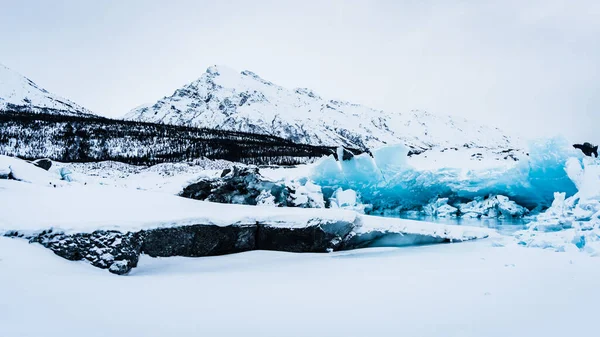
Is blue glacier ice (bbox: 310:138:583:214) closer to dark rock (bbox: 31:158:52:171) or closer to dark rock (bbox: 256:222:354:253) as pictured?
dark rock (bbox: 256:222:354:253)

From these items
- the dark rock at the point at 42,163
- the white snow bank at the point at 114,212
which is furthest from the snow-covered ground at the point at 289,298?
the dark rock at the point at 42,163

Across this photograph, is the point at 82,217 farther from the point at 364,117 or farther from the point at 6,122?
the point at 364,117

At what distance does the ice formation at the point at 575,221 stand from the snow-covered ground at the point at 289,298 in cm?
186

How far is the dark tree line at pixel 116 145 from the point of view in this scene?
42156 millimetres

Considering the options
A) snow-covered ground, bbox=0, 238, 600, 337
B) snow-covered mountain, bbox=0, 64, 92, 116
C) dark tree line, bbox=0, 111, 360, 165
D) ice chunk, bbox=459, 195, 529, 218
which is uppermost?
snow-covered mountain, bbox=0, 64, 92, 116

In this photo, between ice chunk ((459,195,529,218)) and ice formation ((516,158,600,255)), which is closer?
ice formation ((516,158,600,255))

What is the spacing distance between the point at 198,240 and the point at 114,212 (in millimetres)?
1092

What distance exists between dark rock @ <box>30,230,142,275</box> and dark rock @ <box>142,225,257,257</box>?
38cm

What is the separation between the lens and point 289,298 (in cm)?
293

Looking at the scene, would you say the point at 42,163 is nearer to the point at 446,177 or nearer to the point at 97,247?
the point at 97,247

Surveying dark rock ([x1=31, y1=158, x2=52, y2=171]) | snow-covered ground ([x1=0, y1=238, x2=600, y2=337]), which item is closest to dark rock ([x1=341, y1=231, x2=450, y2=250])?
snow-covered ground ([x1=0, y1=238, x2=600, y2=337])

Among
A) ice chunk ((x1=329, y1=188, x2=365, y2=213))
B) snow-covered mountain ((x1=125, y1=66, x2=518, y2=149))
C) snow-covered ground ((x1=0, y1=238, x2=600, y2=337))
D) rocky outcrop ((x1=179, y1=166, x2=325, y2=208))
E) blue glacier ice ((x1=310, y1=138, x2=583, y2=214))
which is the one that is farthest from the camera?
snow-covered mountain ((x1=125, y1=66, x2=518, y2=149))

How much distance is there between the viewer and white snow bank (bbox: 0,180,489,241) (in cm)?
361

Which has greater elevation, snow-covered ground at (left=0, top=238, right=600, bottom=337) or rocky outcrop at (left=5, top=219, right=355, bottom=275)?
rocky outcrop at (left=5, top=219, right=355, bottom=275)
